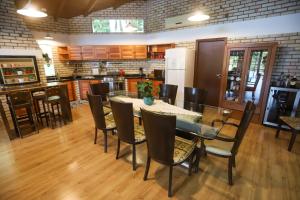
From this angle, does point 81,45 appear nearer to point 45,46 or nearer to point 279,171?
point 45,46

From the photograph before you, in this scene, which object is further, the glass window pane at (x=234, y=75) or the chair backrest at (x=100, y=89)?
the glass window pane at (x=234, y=75)

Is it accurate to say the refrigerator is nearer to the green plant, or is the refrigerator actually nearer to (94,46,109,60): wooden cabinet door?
the green plant

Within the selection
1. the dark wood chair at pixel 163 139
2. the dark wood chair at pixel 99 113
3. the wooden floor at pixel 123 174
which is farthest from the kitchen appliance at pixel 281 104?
the dark wood chair at pixel 99 113

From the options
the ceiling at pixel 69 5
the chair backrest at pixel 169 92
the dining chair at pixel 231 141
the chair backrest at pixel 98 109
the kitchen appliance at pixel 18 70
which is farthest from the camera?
the ceiling at pixel 69 5

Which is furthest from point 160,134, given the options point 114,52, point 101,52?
point 101,52

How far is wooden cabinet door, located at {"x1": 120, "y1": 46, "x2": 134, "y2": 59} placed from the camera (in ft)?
18.7

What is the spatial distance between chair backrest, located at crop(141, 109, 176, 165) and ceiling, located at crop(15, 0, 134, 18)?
445cm

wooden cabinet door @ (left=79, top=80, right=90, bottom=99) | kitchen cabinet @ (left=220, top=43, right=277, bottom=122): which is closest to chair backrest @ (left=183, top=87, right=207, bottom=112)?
kitchen cabinet @ (left=220, top=43, right=277, bottom=122)

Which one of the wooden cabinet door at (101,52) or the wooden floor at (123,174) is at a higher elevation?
the wooden cabinet door at (101,52)

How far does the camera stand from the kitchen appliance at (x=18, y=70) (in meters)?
3.89

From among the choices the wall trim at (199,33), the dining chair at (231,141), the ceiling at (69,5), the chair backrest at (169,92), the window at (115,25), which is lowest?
the dining chair at (231,141)

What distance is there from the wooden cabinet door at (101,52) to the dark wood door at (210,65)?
129 inches

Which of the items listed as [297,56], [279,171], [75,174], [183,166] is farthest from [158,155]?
[297,56]

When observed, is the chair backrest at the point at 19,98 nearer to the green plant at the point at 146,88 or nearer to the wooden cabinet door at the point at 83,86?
the green plant at the point at 146,88
